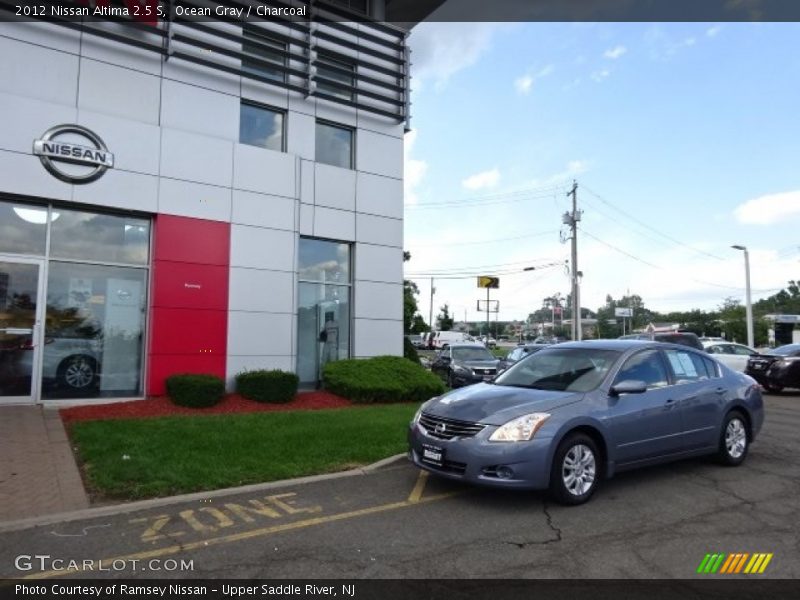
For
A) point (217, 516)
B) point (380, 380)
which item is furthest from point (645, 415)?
point (380, 380)

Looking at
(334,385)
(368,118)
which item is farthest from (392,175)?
(334,385)

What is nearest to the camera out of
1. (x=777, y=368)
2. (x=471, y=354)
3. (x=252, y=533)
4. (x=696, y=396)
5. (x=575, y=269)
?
(x=252, y=533)

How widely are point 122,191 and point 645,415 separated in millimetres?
10082

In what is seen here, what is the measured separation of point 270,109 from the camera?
14.4m

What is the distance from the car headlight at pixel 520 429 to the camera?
562 centimetres

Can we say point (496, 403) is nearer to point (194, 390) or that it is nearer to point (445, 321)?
point (194, 390)

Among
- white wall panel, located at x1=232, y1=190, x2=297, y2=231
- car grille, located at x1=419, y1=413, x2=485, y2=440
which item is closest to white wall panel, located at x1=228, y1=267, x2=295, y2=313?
white wall panel, located at x1=232, y1=190, x2=297, y2=231

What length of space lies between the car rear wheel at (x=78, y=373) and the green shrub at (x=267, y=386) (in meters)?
2.69

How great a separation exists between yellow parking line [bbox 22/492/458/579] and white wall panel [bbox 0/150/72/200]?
8.75 metres

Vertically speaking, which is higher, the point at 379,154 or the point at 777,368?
the point at 379,154

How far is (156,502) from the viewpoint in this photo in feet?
19.3

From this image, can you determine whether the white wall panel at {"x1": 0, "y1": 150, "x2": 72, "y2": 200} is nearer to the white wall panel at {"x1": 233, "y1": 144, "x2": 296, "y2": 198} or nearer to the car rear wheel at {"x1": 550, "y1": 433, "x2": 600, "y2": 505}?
the white wall panel at {"x1": 233, "y1": 144, "x2": 296, "y2": 198}

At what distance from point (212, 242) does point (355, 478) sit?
7.57 m

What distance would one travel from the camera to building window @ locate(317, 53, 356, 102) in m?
15.1
